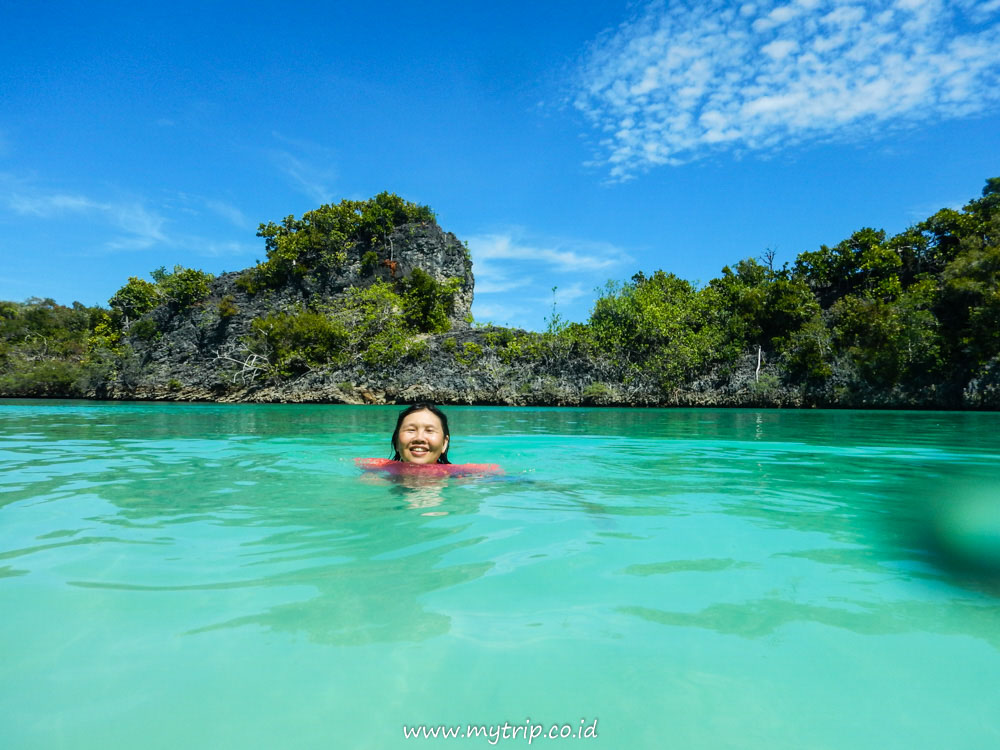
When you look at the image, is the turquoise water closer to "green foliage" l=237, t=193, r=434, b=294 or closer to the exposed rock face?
the exposed rock face

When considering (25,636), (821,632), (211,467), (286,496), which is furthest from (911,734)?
(211,467)

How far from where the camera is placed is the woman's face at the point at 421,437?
16.4 feet

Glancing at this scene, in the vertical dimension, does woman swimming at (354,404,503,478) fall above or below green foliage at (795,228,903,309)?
below

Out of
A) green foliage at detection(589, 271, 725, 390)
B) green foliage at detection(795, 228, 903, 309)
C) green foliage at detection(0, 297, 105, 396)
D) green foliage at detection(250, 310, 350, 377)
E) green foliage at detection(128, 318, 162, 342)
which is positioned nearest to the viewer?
green foliage at detection(589, 271, 725, 390)

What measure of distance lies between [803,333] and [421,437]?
21642 millimetres

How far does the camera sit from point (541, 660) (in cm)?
162

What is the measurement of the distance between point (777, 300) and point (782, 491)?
22.2m

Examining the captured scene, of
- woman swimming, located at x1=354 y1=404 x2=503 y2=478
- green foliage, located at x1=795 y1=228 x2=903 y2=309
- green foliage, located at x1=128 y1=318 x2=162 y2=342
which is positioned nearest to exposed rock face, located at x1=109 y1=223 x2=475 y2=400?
green foliage, located at x1=128 y1=318 x2=162 y2=342

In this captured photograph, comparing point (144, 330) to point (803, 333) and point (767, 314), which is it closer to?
point (767, 314)

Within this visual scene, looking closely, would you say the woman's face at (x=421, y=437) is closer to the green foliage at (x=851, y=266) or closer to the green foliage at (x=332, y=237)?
the green foliage at (x=851, y=266)

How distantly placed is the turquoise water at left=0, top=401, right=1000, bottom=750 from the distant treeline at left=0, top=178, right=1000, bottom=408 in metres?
19.1

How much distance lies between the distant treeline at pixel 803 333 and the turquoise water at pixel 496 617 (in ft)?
62.7

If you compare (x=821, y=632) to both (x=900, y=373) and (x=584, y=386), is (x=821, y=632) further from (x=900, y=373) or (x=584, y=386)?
(x=900, y=373)

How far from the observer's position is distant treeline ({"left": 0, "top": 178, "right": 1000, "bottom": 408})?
1995 cm
